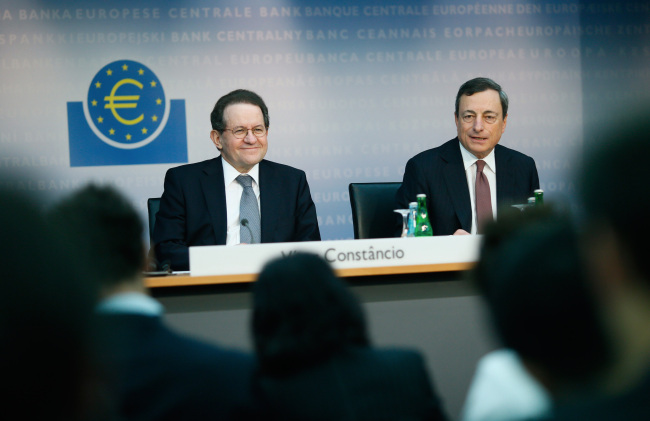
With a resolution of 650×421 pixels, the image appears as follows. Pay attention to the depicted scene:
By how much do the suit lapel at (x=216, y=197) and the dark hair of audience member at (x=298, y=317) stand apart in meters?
2.07

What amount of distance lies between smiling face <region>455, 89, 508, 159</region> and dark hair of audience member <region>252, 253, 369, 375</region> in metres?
2.39

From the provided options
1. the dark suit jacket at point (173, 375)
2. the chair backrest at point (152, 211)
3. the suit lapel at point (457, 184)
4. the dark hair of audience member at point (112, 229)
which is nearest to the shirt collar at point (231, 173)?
the chair backrest at point (152, 211)

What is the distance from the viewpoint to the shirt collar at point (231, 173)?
10.9ft

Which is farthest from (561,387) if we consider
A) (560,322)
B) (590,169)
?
(590,169)

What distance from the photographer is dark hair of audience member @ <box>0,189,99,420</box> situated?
1.45 feet

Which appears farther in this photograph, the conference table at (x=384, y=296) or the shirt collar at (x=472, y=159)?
the shirt collar at (x=472, y=159)

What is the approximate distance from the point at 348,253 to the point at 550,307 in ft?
5.37

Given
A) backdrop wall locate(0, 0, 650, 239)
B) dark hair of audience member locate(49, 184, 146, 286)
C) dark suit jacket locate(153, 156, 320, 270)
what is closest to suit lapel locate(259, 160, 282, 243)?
dark suit jacket locate(153, 156, 320, 270)

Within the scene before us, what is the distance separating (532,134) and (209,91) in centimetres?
233

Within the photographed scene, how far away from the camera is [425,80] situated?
473cm

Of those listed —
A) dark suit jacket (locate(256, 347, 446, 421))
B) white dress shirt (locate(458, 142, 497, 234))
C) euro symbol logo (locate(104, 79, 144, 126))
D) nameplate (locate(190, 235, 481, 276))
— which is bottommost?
dark suit jacket (locate(256, 347, 446, 421))

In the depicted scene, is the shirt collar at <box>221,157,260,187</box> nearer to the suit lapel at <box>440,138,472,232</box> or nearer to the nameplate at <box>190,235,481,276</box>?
the suit lapel at <box>440,138,472,232</box>

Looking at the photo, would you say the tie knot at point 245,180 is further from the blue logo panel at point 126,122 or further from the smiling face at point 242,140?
the blue logo panel at point 126,122

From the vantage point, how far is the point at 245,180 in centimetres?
335
